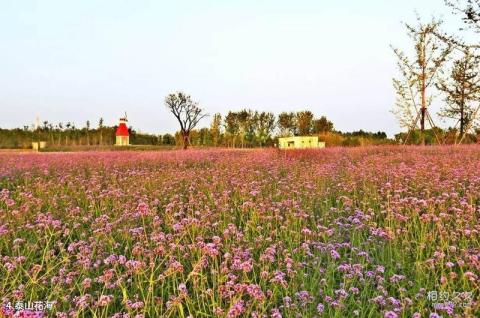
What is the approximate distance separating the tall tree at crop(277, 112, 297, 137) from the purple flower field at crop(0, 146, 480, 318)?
50.3 meters

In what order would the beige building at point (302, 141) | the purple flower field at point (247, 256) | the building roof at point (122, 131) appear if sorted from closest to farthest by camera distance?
the purple flower field at point (247, 256) → the beige building at point (302, 141) → the building roof at point (122, 131)

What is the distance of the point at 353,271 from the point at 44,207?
4.93 metres

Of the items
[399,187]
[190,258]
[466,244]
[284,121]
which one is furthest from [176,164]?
[284,121]

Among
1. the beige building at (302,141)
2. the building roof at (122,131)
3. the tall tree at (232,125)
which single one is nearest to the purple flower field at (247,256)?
the beige building at (302,141)

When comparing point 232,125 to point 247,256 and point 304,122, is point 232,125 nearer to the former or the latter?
point 304,122

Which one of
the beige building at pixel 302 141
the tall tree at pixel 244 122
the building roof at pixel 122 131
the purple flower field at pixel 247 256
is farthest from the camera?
the tall tree at pixel 244 122

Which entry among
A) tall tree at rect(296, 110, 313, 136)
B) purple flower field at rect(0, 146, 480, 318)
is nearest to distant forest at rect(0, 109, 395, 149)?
tall tree at rect(296, 110, 313, 136)

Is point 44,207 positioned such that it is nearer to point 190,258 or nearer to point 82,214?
point 82,214

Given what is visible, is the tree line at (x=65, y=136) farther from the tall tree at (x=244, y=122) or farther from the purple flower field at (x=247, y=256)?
the purple flower field at (x=247, y=256)

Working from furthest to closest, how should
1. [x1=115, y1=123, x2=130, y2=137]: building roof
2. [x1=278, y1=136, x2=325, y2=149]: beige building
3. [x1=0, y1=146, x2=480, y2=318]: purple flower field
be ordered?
[x1=115, y1=123, x2=130, y2=137]: building roof, [x1=278, y1=136, x2=325, y2=149]: beige building, [x1=0, y1=146, x2=480, y2=318]: purple flower field

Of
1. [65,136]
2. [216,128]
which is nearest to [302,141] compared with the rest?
[216,128]

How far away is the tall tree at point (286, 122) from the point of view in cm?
5753

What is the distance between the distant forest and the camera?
158 ft

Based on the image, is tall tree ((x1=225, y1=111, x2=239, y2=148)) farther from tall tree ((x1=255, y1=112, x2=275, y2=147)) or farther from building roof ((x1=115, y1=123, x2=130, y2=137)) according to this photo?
building roof ((x1=115, y1=123, x2=130, y2=137))
